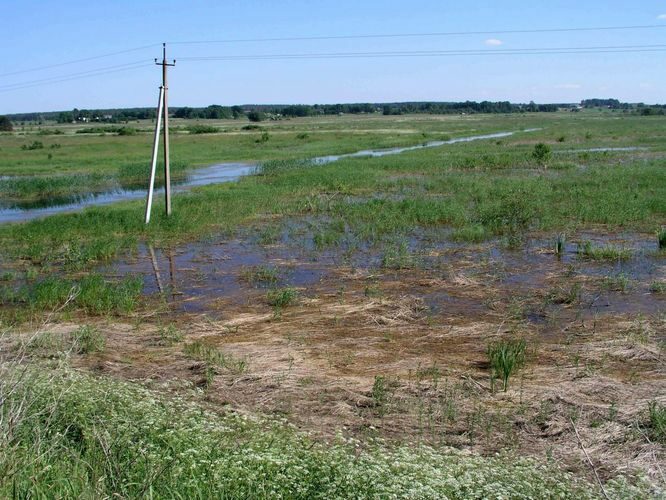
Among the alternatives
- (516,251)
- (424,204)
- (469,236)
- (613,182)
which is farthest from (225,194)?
(613,182)

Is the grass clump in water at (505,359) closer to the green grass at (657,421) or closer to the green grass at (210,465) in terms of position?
the green grass at (657,421)

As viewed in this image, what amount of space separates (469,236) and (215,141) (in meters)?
47.3

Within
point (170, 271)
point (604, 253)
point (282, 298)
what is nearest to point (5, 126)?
point (170, 271)

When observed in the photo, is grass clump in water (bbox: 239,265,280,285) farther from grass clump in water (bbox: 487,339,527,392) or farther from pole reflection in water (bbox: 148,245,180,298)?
grass clump in water (bbox: 487,339,527,392)

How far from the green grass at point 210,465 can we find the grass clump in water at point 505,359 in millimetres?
2167

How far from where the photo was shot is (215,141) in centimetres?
6134

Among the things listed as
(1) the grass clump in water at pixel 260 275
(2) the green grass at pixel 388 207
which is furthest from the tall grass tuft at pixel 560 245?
(1) the grass clump in water at pixel 260 275

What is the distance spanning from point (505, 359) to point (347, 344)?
2.46 metres

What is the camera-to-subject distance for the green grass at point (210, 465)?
4.64 metres

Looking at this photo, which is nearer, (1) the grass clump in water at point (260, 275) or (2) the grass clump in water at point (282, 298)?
(2) the grass clump in water at point (282, 298)

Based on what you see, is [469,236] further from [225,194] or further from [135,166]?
[135,166]

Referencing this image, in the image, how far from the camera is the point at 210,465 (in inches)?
196

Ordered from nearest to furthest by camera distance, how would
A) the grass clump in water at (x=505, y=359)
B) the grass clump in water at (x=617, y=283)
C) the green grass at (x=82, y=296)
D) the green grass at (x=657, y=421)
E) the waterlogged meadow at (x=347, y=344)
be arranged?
the waterlogged meadow at (x=347, y=344)
the green grass at (x=657, y=421)
the grass clump in water at (x=505, y=359)
the green grass at (x=82, y=296)
the grass clump in water at (x=617, y=283)

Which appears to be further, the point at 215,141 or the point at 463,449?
the point at 215,141
